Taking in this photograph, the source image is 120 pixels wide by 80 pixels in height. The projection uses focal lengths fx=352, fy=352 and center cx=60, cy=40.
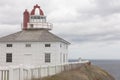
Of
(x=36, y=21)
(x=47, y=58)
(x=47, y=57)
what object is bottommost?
(x=47, y=58)

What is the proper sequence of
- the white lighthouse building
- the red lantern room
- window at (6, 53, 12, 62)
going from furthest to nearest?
1. the red lantern room
2. window at (6, 53, 12, 62)
3. the white lighthouse building

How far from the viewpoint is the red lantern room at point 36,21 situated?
162ft

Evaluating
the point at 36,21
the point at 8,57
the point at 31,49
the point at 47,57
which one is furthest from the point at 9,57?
the point at 36,21

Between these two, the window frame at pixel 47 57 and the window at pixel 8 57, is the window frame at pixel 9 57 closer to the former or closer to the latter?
the window at pixel 8 57

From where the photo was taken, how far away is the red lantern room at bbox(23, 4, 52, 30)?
49.5 meters

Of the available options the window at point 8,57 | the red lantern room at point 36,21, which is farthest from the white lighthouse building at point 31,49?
the red lantern room at point 36,21

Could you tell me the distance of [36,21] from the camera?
49844 mm

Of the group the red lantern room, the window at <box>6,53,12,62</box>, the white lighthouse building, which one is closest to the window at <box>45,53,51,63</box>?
the white lighthouse building

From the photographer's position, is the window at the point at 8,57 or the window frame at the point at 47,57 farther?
→ the window at the point at 8,57

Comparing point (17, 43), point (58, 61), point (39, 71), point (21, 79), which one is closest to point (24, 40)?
point (17, 43)

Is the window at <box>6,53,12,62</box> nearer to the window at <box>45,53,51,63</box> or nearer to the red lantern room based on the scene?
the window at <box>45,53,51,63</box>

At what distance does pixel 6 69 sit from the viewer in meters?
22.8

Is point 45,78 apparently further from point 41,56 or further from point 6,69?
point 41,56

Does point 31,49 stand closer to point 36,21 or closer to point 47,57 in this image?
point 47,57
